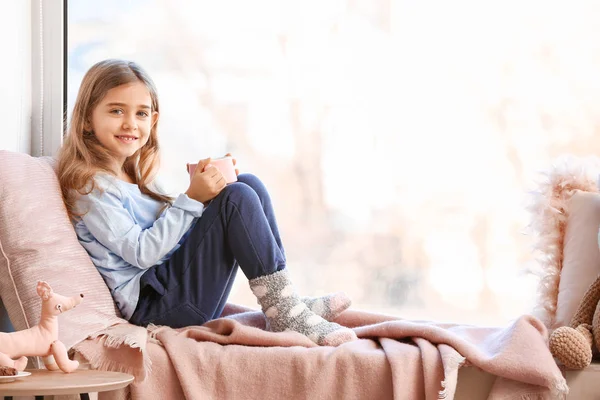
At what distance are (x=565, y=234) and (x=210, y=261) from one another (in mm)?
910

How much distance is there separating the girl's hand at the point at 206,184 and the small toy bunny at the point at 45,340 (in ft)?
1.94

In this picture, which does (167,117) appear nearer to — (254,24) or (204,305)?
(254,24)

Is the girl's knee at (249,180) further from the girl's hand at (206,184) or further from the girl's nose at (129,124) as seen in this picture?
the girl's nose at (129,124)

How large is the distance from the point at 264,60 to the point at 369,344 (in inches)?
43.9

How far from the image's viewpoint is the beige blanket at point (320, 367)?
163 centimetres

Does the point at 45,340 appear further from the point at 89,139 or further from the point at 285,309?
the point at 89,139

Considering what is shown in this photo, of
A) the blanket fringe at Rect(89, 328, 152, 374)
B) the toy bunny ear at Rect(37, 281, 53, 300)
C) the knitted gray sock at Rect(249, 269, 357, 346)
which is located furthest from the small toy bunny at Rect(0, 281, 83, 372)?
the knitted gray sock at Rect(249, 269, 357, 346)

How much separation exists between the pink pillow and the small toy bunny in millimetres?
1171

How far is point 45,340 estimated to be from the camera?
140 centimetres

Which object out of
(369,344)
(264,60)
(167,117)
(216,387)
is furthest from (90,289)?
(264,60)

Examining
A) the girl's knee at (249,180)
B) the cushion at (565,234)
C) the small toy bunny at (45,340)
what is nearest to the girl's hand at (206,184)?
the girl's knee at (249,180)

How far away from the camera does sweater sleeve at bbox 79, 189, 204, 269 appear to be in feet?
6.07

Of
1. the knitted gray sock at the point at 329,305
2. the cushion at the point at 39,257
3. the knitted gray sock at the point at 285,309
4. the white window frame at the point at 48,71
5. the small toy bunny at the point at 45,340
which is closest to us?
the small toy bunny at the point at 45,340

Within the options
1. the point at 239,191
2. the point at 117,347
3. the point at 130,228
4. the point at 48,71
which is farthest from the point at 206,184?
the point at 48,71
